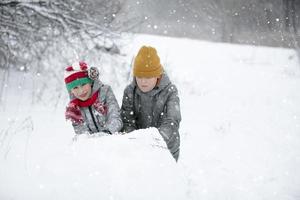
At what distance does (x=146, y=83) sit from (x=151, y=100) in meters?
0.20

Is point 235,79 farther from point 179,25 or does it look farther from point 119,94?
point 179,25

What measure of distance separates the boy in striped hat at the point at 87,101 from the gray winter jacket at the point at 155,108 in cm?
24

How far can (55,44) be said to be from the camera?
736 centimetres

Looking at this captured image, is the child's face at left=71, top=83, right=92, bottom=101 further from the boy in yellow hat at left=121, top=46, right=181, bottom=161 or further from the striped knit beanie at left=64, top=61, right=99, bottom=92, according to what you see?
the boy in yellow hat at left=121, top=46, right=181, bottom=161

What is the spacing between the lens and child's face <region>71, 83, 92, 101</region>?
2982 millimetres

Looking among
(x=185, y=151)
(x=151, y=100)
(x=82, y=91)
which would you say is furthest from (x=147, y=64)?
(x=185, y=151)

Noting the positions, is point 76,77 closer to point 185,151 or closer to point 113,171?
point 113,171

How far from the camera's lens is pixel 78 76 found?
3.01 m

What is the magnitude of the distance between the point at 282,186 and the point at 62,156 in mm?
2752

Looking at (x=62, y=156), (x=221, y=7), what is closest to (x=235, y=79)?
(x=62, y=156)

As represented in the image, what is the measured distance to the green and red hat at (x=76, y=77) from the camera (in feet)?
9.81

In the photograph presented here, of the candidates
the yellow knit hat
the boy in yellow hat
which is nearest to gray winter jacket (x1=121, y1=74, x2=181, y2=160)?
the boy in yellow hat

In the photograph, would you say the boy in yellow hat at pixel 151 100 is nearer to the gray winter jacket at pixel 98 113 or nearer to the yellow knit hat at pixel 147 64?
the yellow knit hat at pixel 147 64

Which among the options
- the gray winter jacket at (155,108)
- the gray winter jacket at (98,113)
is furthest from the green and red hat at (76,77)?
the gray winter jacket at (155,108)
